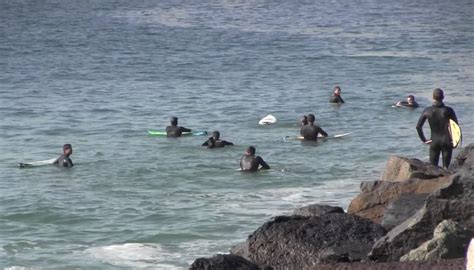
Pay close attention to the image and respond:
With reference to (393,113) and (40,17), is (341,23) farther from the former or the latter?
(393,113)

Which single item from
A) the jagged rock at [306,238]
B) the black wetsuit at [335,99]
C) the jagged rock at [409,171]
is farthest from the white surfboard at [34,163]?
the jagged rock at [306,238]

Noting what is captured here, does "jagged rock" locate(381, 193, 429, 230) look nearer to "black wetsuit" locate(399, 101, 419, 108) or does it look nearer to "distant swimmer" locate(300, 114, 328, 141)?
"distant swimmer" locate(300, 114, 328, 141)

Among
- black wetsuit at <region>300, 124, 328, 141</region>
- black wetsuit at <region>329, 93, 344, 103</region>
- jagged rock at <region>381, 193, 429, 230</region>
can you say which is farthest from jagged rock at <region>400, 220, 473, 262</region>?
black wetsuit at <region>329, 93, 344, 103</region>

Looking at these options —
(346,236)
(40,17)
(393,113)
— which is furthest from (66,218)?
(40,17)

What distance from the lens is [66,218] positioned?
26984mm

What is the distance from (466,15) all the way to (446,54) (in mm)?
34541

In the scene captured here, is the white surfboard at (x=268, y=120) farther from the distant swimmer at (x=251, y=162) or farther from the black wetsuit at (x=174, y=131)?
the distant swimmer at (x=251, y=162)

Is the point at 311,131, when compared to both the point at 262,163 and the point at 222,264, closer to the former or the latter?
the point at 262,163

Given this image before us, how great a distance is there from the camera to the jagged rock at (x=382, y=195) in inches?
760

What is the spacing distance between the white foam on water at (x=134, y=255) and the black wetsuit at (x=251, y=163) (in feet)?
24.8

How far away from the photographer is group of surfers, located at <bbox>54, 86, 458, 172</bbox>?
2239 cm

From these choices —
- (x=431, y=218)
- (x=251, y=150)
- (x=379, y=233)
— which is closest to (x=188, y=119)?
(x=251, y=150)

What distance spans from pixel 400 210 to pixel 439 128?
5.45 m

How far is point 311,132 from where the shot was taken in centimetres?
3591
